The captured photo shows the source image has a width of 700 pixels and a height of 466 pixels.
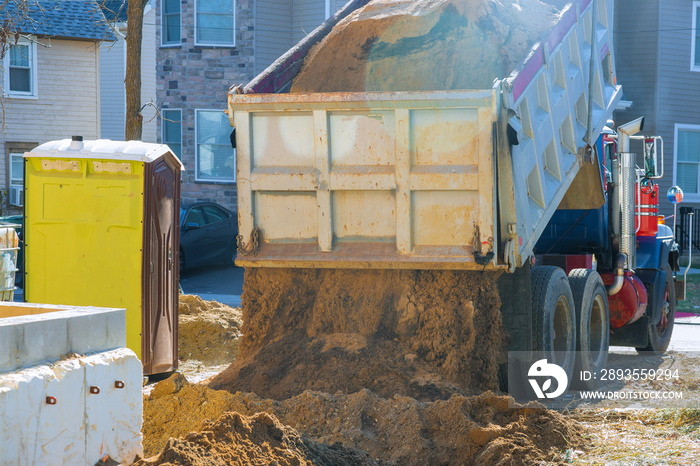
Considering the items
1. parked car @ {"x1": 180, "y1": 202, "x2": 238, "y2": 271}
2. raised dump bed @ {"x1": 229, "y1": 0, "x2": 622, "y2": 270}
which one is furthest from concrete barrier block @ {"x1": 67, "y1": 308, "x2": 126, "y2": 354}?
parked car @ {"x1": 180, "y1": 202, "x2": 238, "y2": 271}

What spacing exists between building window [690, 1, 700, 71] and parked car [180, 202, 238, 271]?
1291 centimetres

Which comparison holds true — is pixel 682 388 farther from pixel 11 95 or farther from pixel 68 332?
→ pixel 11 95

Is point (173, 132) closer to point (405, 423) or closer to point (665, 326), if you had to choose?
point (665, 326)

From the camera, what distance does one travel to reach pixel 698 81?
2164cm

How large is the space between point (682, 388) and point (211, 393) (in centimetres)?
448

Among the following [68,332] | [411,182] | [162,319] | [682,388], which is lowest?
[682,388]

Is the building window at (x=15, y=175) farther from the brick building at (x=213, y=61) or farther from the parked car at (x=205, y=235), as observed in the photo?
the parked car at (x=205, y=235)

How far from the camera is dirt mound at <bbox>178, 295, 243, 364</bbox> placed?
29.5ft

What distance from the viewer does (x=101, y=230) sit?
724 centimetres

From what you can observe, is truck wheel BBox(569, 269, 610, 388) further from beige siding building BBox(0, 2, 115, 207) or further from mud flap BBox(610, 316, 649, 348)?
beige siding building BBox(0, 2, 115, 207)

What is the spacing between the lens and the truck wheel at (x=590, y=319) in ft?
24.3

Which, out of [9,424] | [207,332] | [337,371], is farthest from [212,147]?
[9,424]

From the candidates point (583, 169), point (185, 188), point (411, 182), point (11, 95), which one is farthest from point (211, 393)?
point (11, 95)

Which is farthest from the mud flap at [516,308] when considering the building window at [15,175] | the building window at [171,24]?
the building window at [15,175]
